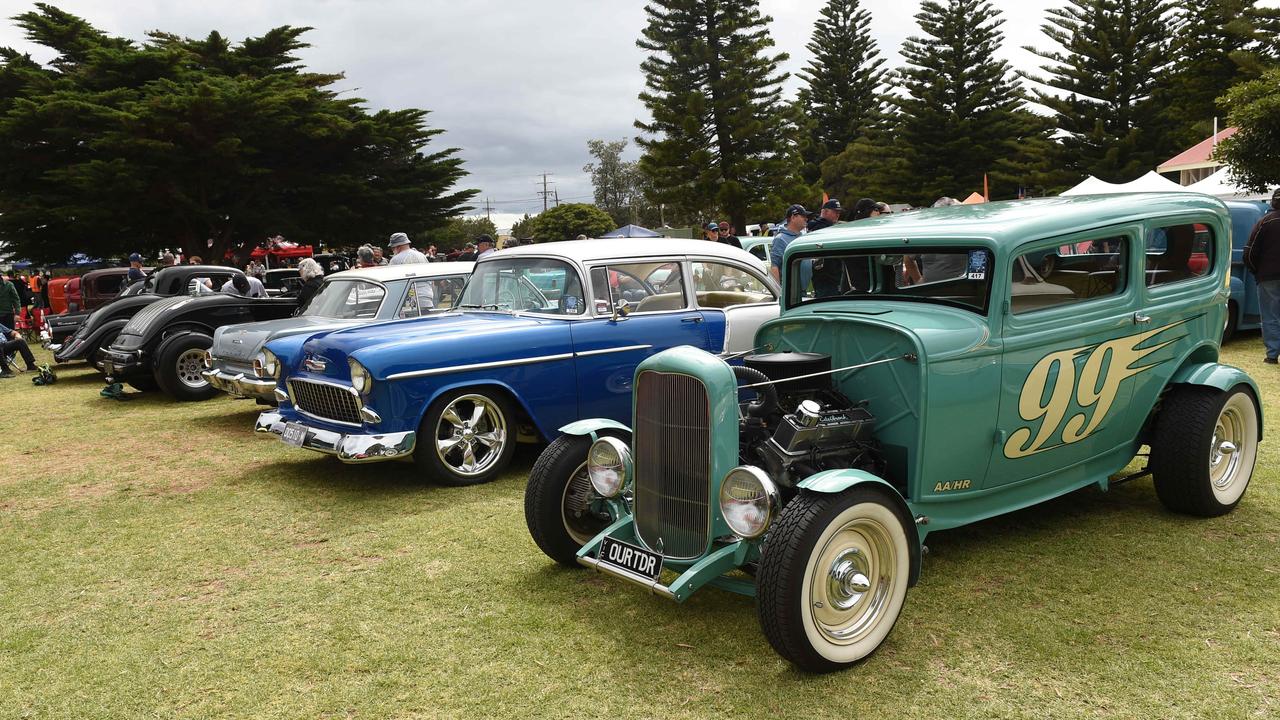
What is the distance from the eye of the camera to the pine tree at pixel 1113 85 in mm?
32125

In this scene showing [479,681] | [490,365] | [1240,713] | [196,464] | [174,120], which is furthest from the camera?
[174,120]

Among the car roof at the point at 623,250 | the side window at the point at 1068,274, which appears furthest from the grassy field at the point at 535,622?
the car roof at the point at 623,250

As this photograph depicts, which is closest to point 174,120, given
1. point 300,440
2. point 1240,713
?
point 300,440

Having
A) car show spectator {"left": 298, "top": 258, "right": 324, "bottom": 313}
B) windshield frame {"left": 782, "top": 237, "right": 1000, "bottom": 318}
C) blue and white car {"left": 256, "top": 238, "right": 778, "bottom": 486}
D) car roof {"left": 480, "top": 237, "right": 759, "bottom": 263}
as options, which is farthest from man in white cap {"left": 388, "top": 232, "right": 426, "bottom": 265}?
windshield frame {"left": 782, "top": 237, "right": 1000, "bottom": 318}

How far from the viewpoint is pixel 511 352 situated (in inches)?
252

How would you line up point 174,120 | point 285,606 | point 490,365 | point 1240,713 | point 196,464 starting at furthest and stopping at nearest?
point 174,120, point 196,464, point 490,365, point 285,606, point 1240,713

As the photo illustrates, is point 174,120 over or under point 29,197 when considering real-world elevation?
over

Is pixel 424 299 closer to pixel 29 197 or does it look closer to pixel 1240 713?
pixel 1240 713

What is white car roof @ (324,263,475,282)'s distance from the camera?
869 cm

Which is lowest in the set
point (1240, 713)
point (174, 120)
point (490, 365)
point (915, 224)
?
point (1240, 713)

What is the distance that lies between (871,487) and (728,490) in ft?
1.86

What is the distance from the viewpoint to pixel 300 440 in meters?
6.41

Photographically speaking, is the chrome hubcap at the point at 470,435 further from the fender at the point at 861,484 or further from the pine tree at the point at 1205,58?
the pine tree at the point at 1205,58

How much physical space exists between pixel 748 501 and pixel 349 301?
6263 millimetres
